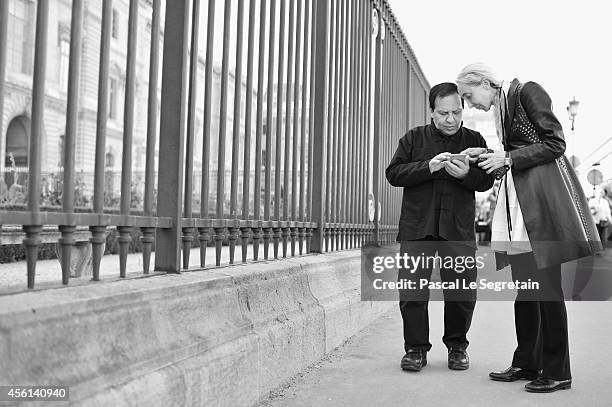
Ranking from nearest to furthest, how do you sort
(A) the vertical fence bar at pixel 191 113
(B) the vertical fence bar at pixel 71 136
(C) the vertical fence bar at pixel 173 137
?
(B) the vertical fence bar at pixel 71 136 → (C) the vertical fence bar at pixel 173 137 → (A) the vertical fence bar at pixel 191 113


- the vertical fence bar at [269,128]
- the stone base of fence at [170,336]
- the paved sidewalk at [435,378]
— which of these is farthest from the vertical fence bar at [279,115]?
the paved sidewalk at [435,378]

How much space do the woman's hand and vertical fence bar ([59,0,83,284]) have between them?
7.45 feet

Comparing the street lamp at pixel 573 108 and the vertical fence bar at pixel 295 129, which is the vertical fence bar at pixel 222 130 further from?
the street lamp at pixel 573 108

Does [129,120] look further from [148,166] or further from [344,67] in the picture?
[344,67]

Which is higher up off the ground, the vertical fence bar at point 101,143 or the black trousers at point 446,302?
the vertical fence bar at point 101,143

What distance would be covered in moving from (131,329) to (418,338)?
236cm

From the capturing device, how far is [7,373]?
1870mm

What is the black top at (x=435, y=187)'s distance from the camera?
14.4 feet

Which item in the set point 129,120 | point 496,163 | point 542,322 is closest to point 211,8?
point 129,120

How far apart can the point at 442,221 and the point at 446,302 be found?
21.6 inches

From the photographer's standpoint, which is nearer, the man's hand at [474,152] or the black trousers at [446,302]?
the man's hand at [474,152]

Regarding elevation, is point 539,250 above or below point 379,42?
below

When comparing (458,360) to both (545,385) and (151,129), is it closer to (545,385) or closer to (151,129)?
(545,385)

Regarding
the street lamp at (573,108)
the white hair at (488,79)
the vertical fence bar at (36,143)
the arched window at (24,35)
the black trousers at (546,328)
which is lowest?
the black trousers at (546,328)
